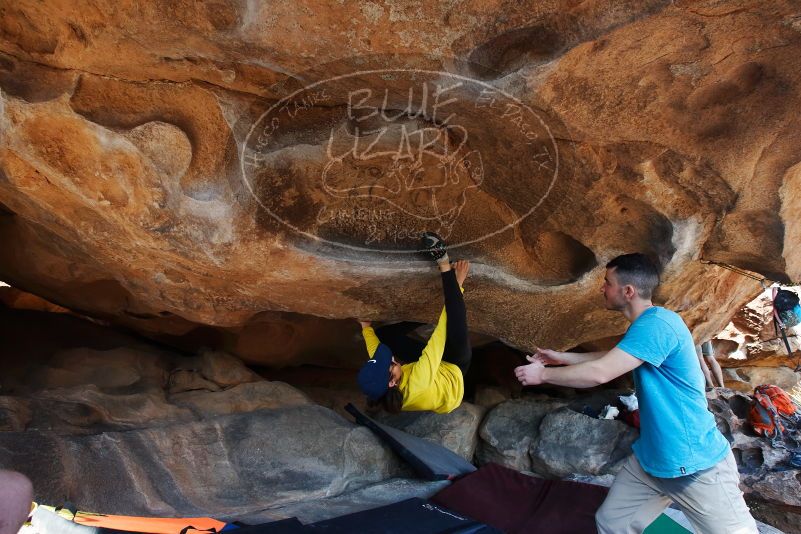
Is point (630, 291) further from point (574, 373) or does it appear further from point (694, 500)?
point (694, 500)

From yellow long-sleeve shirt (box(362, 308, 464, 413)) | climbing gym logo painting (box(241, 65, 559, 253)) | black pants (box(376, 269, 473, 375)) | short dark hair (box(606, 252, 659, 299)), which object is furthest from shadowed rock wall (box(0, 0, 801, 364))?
short dark hair (box(606, 252, 659, 299))

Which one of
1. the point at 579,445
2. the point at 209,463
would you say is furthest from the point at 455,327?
the point at 579,445

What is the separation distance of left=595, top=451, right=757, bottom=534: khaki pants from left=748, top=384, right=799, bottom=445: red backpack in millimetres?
2631

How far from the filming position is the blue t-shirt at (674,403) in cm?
206

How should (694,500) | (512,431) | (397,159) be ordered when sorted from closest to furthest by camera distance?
(694,500)
(397,159)
(512,431)

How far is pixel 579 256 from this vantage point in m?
3.34

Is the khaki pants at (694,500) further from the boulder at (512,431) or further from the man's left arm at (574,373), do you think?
the boulder at (512,431)

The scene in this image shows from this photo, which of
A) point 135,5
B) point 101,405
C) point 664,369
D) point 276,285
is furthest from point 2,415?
point 664,369

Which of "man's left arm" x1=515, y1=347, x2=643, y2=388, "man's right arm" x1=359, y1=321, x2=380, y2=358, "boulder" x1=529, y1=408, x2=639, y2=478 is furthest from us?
"boulder" x1=529, y1=408, x2=639, y2=478

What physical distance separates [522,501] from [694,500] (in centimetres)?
121

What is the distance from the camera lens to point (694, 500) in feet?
6.86

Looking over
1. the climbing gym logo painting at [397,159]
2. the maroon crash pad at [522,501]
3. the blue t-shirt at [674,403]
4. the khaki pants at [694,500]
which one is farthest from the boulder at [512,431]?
the blue t-shirt at [674,403]

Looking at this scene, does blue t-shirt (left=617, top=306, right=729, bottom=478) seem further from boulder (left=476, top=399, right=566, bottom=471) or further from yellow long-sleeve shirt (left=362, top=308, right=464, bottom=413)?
boulder (left=476, top=399, right=566, bottom=471)

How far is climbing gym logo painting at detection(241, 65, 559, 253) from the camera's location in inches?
97.9
